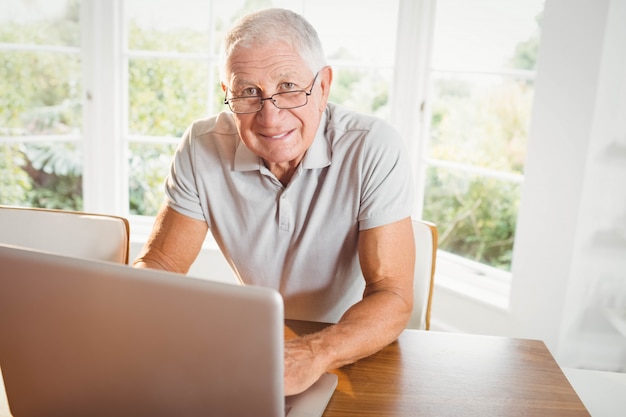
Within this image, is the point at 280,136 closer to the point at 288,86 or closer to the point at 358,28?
the point at 288,86

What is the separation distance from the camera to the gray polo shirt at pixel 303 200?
1412mm

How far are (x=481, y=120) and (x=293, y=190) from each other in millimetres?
1551

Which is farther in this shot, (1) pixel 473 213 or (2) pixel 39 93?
(2) pixel 39 93

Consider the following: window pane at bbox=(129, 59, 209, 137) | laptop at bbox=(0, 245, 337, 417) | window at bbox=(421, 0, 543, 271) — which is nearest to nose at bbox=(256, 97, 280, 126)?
laptop at bbox=(0, 245, 337, 417)

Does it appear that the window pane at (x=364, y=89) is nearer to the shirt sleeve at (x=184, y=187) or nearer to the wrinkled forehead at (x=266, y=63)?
the shirt sleeve at (x=184, y=187)

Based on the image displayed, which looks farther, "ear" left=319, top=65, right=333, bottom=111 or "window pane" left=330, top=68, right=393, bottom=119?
"window pane" left=330, top=68, right=393, bottom=119

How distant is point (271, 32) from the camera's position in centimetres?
126

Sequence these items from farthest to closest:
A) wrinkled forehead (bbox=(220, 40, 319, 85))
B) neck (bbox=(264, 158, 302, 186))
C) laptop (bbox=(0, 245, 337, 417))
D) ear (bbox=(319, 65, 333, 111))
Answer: neck (bbox=(264, 158, 302, 186)) < ear (bbox=(319, 65, 333, 111)) < wrinkled forehead (bbox=(220, 40, 319, 85)) < laptop (bbox=(0, 245, 337, 417))

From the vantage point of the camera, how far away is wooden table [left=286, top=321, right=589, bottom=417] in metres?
0.96

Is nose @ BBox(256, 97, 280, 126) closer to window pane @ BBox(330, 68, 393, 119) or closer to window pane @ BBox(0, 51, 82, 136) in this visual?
window pane @ BBox(330, 68, 393, 119)

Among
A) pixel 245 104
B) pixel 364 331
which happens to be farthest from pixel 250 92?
pixel 364 331

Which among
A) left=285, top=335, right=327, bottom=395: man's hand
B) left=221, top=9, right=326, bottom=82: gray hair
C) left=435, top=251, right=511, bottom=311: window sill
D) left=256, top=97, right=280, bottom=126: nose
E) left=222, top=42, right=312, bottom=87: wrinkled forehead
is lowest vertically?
left=435, top=251, right=511, bottom=311: window sill

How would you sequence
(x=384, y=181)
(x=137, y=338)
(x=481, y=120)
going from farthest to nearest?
(x=481, y=120) → (x=384, y=181) → (x=137, y=338)

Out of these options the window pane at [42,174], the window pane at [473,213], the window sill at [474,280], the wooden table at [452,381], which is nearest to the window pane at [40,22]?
the window pane at [42,174]
